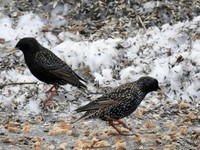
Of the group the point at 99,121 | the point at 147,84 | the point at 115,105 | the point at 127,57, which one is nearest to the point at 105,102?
the point at 115,105

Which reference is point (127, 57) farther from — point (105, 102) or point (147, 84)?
point (105, 102)

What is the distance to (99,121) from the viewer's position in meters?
7.89

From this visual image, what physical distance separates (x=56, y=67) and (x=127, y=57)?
1.35 metres

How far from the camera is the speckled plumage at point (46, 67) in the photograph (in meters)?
8.48

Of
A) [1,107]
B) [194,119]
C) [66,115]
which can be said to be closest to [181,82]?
[194,119]

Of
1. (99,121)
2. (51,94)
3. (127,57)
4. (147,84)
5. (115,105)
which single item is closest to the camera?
(115,105)

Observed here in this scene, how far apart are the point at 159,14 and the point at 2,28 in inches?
102

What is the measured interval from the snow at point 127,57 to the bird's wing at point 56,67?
0.39 meters

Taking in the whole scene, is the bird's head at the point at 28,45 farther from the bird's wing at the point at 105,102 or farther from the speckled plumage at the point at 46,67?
the bird's wing at the point at 105,102

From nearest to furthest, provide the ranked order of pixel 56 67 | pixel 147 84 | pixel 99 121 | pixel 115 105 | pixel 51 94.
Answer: pixel 115 105
pixel 147 84
pixel 99 121
pixel 51 94
pixel 56 67

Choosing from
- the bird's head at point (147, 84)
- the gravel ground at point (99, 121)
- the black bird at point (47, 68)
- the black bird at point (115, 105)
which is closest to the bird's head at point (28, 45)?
the black bird at point (47, 68)

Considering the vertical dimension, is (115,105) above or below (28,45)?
below

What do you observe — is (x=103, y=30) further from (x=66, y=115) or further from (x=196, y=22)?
(x=66, y=115)

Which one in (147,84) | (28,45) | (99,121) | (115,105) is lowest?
(99,121)
